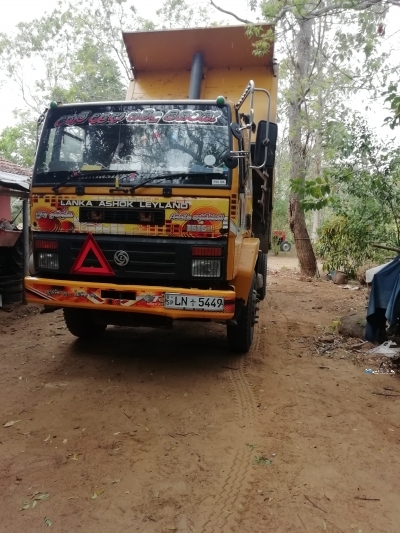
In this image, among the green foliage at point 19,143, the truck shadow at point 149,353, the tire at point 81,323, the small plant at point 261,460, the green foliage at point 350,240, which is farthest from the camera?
the green foliage at point 19,143

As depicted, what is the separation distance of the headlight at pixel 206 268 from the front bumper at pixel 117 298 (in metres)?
0.15

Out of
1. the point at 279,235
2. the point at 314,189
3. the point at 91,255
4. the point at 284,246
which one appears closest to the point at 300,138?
the point at 314,189

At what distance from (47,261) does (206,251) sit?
1559mm

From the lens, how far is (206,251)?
4.02 metres

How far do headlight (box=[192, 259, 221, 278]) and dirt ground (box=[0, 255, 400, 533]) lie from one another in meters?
1.04

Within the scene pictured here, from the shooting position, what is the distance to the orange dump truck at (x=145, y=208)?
13.1ft

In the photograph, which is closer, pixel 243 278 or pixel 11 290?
pixel 243 278

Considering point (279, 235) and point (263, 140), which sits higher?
point (263, 140)

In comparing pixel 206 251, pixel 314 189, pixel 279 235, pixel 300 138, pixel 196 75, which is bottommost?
pixel 206 251

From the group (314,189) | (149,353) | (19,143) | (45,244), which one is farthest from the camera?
(19,143)

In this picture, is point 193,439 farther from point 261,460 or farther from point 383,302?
point 383,302

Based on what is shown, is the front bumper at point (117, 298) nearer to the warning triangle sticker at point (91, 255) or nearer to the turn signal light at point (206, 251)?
the warning triangle sticker at point (91, 255)

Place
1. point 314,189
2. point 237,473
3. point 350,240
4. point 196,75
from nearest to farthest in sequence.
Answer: point 237,473 → point 196,75 → point 314,189 → point 350,240

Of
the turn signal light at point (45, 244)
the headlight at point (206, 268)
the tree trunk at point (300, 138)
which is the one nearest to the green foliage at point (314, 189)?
the headlight at point (206, 268)
